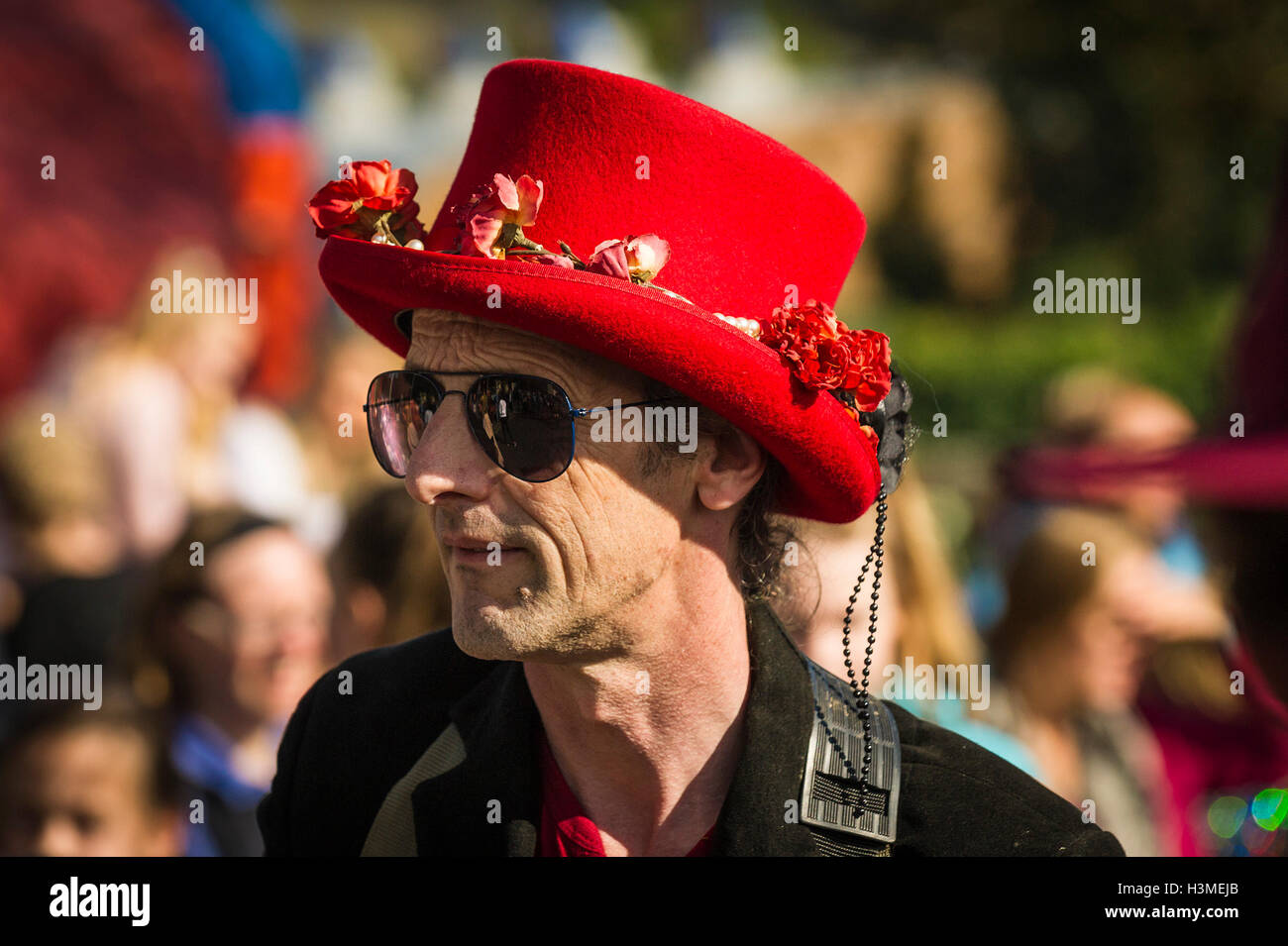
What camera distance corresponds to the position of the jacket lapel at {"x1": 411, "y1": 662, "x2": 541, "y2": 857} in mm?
2875

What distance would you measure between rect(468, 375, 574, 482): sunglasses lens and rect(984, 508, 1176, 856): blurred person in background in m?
2.89

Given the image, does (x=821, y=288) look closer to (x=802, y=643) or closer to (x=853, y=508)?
(x=853, y=508)

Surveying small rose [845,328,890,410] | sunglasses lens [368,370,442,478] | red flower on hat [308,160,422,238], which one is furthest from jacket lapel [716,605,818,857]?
red flower on hat [308,160,422,238]

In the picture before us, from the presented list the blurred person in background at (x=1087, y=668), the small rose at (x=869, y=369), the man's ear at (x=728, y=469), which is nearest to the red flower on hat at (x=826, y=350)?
the small rose at (x=869, y=369)

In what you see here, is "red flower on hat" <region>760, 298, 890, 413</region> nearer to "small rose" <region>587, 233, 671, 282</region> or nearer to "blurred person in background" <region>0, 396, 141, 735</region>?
"small rose" <region>587, 233, 671, 282</region>

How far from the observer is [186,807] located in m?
4.36

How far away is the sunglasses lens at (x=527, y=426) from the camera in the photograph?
269 centimetres

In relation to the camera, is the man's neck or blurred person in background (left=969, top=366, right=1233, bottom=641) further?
blurred person in background (left=969, top=366, right=1233, bottom=641)

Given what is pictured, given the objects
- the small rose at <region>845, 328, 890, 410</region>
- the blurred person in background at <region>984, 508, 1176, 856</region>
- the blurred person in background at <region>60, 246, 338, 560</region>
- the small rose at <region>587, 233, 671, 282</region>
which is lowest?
the blurred person in background at <region>984, 508, 1176, 856</region>

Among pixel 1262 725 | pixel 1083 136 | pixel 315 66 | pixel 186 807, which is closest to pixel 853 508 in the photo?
pixel 186 807

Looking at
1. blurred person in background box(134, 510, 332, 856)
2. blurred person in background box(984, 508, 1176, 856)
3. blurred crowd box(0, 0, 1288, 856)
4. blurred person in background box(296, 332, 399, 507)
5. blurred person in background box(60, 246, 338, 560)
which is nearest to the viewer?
blurred crowd box(0, 0, 1288, 856)

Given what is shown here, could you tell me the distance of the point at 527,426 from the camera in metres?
2.69

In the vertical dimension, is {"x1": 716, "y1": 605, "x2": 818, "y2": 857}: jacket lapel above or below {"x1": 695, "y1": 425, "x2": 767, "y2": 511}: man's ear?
below
